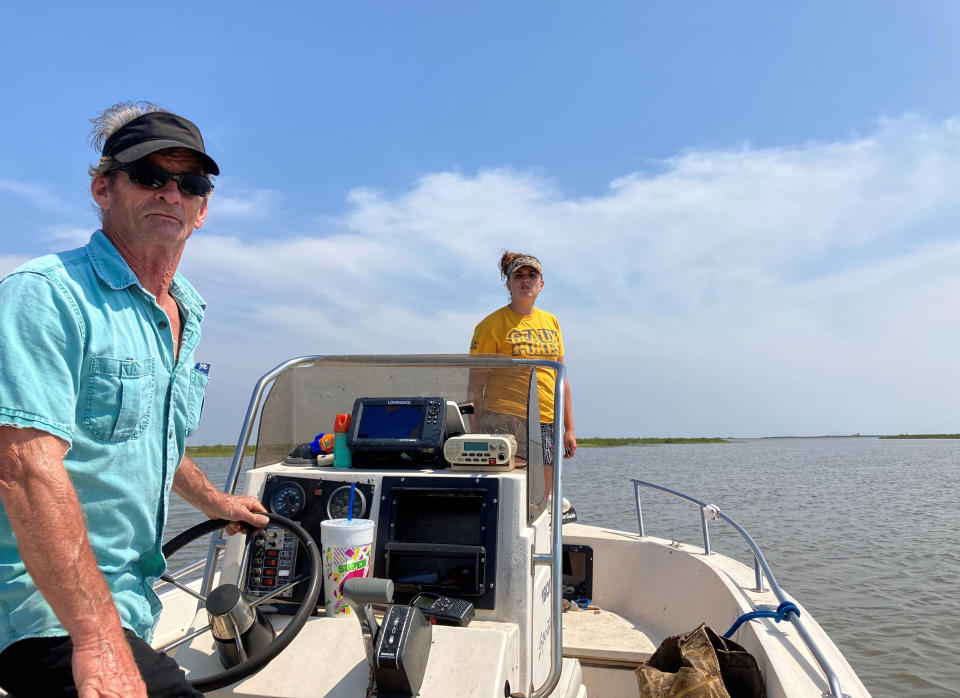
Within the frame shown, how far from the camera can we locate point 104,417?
1370mm

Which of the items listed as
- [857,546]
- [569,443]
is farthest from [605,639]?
[857,546]

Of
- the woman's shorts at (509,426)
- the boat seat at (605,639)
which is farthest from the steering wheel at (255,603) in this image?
the boat seat at (605,639)

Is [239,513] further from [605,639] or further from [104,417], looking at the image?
[605,639]

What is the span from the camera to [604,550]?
16.3 ft

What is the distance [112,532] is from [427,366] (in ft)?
6.16

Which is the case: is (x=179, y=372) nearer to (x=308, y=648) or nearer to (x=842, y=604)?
(x=308, y=648)

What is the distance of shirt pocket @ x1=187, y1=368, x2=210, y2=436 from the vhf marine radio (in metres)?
0.99

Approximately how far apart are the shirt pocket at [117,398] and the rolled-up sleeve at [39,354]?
5 cm

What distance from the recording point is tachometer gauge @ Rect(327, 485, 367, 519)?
261cm

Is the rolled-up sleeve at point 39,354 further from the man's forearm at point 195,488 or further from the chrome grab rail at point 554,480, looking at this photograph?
the chrome grab rail at point 554,480

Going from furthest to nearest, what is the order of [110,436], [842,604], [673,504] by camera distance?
[673,504] → [842,604] → [110,436]

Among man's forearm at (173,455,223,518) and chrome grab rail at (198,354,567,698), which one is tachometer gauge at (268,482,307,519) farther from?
man's forearm at (173,455,223,518)

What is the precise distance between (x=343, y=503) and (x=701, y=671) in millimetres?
1486

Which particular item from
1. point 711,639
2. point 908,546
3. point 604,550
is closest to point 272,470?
point 711,639
